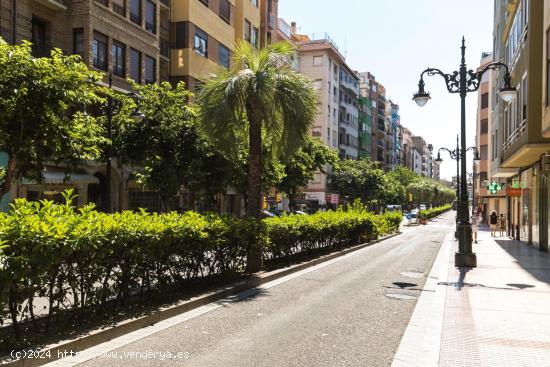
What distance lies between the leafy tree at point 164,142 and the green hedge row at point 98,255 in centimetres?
768

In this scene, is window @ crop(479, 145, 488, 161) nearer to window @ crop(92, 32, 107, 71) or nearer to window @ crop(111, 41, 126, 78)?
window @ crop(111, 41, 126, 78)

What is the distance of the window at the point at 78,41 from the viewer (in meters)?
24.9

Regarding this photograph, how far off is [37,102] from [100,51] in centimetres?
1602

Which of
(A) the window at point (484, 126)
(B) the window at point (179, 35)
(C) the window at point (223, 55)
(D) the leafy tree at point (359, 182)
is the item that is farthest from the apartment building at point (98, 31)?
(A) the window at point (484, 126)

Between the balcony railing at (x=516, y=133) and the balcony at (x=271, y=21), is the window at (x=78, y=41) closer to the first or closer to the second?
the balcony railing at (x=516, y=133)

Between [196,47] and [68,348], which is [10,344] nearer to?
[68,348]

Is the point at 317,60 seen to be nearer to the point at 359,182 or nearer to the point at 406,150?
the point at 359,182

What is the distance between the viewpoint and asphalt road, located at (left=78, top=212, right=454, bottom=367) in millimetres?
6406

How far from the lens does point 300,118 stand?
1278 centimetres

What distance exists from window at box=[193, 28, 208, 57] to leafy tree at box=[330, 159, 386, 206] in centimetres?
2642

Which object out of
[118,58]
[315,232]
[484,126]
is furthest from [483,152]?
[315,232]

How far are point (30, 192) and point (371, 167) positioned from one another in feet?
144

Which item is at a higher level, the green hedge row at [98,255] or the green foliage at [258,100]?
the green foliage at [258,100]

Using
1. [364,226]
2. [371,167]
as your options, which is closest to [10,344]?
[364,226]
